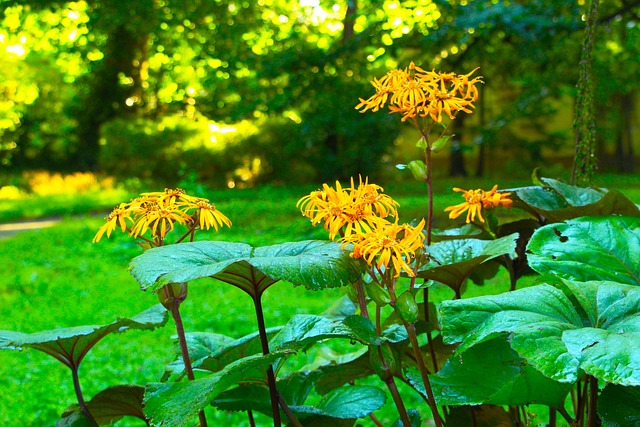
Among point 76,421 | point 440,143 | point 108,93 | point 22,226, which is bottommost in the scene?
point 22,226

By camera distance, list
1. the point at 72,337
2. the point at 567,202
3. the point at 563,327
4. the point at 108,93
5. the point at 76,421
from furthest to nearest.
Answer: the point at 108,93, the point at 567,202, the point at 76,421, the point at 72,337, the point at 563,327

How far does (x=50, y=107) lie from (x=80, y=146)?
2483 mm

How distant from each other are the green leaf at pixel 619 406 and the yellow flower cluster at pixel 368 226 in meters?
0.35

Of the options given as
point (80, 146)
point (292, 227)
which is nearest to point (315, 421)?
point (292, 227)

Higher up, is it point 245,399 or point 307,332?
point 307,332

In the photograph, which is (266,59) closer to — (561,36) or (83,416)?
(561,36)

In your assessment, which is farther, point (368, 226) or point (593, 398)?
point (368, 226)

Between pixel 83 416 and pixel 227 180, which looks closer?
pixel 83 416

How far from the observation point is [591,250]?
1.27 metres

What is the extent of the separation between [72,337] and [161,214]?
40 cm

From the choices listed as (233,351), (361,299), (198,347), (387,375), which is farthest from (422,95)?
(198,347)

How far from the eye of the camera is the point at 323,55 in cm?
892

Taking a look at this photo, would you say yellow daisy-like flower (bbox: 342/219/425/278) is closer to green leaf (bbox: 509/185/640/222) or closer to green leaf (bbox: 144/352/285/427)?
green leaf (bbox: 144/352/285/427)

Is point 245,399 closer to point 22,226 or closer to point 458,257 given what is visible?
point 458,257
